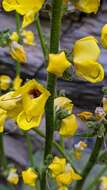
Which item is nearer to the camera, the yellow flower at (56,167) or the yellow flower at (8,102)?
the yellow flower at (8,102)

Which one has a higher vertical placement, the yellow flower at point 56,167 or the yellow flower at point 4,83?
the yellow flower at point 56,167

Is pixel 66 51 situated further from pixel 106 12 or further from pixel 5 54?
pixel 106 12

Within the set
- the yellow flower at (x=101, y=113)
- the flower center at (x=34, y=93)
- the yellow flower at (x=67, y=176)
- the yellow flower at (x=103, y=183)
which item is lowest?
the yellow flower at (x=103, y=183)

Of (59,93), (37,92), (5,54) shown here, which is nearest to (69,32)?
(5,54)

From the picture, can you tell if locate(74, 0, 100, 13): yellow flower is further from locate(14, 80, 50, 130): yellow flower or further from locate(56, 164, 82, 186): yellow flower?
locate(56, 164, 82, 186): yellow flower

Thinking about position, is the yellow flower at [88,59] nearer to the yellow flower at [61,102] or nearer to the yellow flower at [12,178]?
the yellow flower at [61,102]

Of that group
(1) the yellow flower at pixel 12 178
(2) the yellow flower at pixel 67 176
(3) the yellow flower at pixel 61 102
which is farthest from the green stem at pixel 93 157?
(1) the yellow flower at pixel 12 178

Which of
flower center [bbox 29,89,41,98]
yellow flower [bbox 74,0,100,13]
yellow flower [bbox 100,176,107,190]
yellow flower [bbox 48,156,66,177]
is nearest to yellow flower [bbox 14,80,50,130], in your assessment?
Result: flower center [bbox 29,89,41,98]

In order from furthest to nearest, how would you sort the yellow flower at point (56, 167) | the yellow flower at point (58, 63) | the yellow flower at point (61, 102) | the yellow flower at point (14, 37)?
the yellow flower at point (14, 37) → the yellow flower at point (56, 167) → the yellow flower at point (61, 102) → the yellow flower at point (58, 63)
